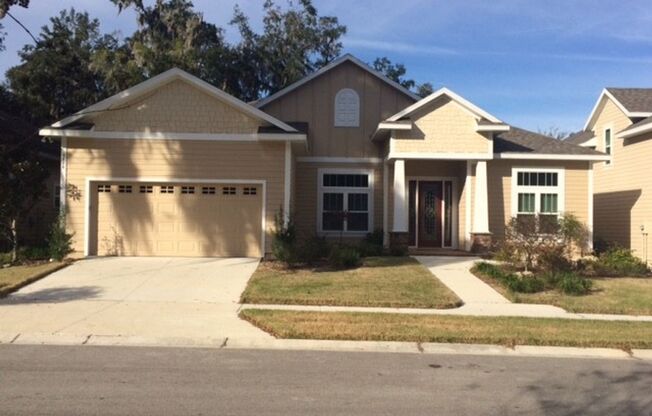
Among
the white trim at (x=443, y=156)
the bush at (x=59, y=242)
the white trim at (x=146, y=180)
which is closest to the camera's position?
the bush at (x=59, y=242)

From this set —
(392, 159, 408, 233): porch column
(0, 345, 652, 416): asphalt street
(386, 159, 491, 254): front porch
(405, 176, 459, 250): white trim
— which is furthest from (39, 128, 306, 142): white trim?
(0, 345, 652, 416): asphalt street

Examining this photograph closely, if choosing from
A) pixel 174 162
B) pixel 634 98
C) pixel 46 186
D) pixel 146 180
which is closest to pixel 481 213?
pixel 634 98

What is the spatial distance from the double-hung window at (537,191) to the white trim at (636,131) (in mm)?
2594

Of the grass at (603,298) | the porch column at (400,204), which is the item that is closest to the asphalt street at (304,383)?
the grass at (603,298)

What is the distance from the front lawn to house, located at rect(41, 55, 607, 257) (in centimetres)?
504

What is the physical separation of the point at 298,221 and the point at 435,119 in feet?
18.2

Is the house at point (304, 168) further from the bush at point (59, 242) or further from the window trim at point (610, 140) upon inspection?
the window trim at point (610, 140)

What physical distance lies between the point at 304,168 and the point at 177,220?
5.12 meters

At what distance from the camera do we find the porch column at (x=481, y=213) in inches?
778

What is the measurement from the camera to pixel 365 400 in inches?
254

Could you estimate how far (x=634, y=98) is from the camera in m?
23.1

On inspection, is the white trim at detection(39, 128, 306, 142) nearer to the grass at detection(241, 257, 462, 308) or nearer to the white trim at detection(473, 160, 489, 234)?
A: the grass at detection(241, 257, 462, 308)

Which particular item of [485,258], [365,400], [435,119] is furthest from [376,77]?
[365,400]

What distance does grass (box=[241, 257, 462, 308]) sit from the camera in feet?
41.5
